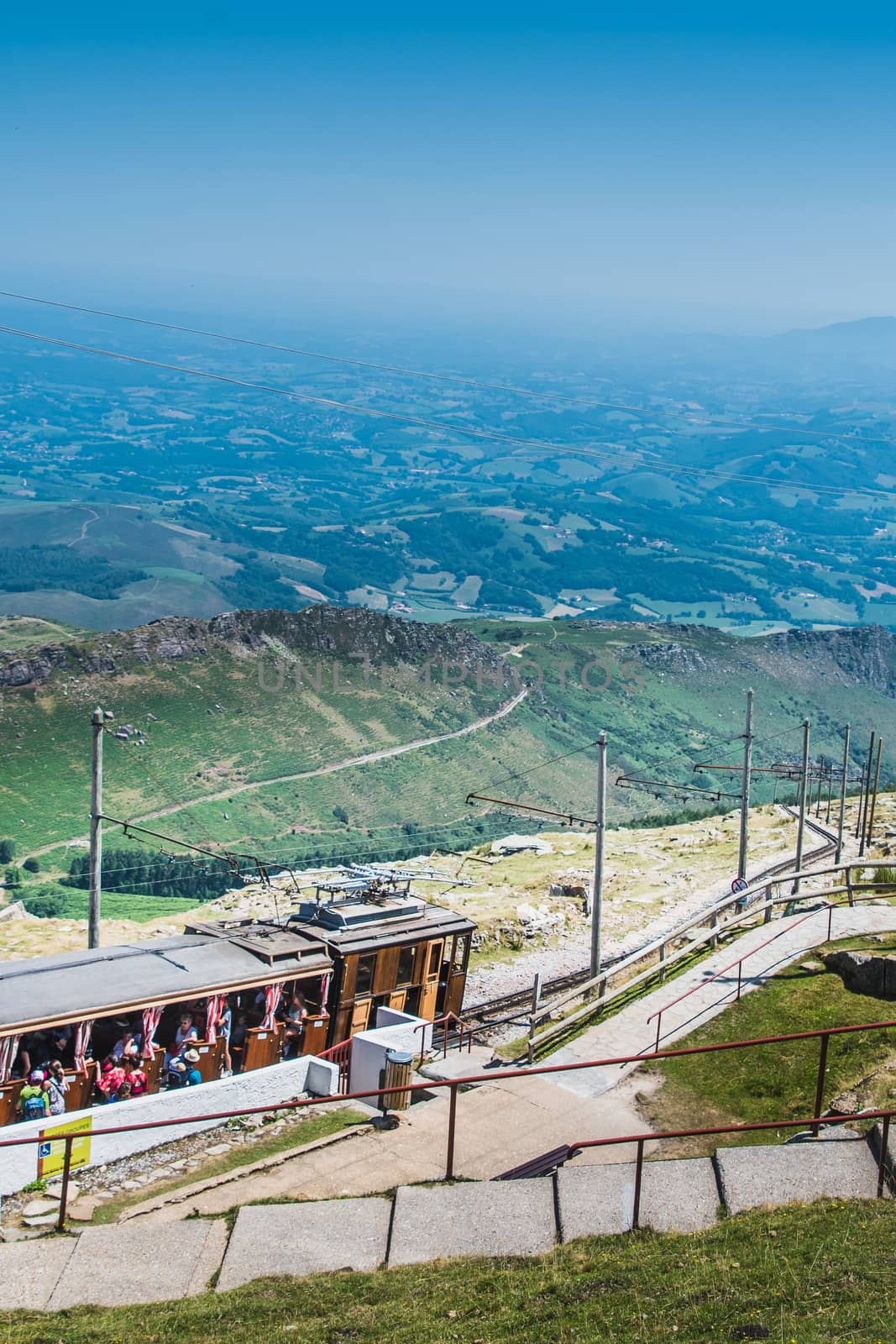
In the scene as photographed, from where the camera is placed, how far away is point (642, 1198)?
14289mm

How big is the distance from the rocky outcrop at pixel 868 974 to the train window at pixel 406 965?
997cm

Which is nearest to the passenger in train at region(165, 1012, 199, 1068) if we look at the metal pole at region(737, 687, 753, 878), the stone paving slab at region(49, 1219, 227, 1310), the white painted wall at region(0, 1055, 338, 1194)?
the white painted wall at region(0, 1055, 338, 1194)

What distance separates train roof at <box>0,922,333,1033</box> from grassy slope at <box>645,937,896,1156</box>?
8.26m

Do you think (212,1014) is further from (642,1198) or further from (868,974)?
(868,974)

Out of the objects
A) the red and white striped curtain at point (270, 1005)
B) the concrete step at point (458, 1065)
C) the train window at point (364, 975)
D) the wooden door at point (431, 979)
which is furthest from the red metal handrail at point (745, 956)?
the red and white striped curtain at point (270, 1005)

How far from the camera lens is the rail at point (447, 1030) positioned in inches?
1044

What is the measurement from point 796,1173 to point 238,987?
13.2 m

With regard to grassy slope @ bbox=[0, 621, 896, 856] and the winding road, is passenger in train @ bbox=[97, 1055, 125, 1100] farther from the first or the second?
the winding road

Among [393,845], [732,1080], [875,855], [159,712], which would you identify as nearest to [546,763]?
[393,845]

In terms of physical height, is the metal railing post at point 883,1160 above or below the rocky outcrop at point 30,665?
above

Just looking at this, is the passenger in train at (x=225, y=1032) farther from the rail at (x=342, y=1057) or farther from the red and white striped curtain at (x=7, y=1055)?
the red and white striped curtain at (x=7, y=1055)

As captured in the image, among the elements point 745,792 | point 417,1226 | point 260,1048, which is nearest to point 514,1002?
point 745,792

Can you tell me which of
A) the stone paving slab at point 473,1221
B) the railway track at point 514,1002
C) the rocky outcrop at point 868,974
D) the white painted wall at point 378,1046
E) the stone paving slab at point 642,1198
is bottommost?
the railway track at point 514,1002

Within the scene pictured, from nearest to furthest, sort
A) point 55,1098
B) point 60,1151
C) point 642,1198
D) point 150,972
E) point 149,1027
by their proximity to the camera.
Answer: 1. point 642,1198
2. point 60,1151
3. point 55,1098
4. point 149,1027
5. point 150,972
